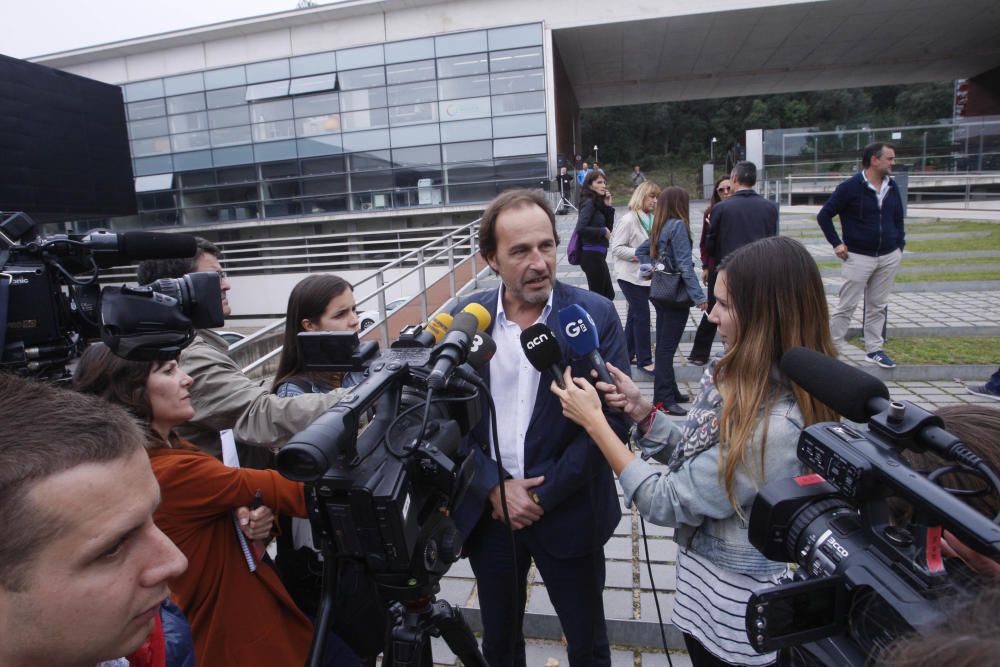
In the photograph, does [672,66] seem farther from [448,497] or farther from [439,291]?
[448,497]

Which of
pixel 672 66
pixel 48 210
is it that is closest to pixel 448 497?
pixel 48 210

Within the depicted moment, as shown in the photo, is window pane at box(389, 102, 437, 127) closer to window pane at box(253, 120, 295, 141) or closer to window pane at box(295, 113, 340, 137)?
window pane at box(295, 113, 340, 137)

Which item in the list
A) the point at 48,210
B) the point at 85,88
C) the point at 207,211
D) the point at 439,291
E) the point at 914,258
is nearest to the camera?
the point at 439,291

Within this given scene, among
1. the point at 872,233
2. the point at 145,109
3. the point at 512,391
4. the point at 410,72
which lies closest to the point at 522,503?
the point at 512,391

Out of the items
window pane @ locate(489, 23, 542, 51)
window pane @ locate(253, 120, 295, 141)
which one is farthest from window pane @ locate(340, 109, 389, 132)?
window pane @ locate(489, 23, 542, 51)

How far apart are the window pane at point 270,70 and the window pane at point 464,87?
7029mm

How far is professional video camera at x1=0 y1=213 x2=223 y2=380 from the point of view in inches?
59.9

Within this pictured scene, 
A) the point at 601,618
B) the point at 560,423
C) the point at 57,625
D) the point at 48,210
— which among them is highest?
the point at 48,210

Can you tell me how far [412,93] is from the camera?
24.1 m

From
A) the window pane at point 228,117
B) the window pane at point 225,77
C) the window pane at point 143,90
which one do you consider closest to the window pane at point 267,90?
A: the window pane at point 225,77

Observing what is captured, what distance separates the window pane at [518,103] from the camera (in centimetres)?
2289

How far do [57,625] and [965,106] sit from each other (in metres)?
44.1

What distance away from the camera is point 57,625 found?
2.85 feet

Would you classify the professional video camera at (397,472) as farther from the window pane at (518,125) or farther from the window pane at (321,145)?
the window pane at (321,145)
